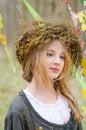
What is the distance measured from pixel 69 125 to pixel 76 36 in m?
0.39

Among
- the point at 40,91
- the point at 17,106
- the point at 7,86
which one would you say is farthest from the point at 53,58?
the point at 7,86

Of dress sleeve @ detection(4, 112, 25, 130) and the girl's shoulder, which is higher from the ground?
the girl's shoulder

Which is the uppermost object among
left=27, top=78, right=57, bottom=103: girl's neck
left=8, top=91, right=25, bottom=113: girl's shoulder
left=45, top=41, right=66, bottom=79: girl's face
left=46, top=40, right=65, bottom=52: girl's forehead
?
left=46, top=40, right=65, bottom=52: girl's forehead

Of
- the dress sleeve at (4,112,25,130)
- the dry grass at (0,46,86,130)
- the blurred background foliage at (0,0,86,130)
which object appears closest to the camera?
the dress sleeve at (4,112,25,130)

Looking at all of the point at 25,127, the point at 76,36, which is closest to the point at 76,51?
the point at 76,36

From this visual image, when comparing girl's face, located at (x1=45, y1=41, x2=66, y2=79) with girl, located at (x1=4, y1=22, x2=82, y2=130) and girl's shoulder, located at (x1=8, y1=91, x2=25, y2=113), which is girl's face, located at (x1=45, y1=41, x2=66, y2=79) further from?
girl's shoulder, located at (x1=8, y1=91, x2=25, y2=113)

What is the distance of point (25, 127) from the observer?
2.41 m

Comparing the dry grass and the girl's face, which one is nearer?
the girl's face

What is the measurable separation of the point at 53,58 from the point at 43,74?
0.08 metres

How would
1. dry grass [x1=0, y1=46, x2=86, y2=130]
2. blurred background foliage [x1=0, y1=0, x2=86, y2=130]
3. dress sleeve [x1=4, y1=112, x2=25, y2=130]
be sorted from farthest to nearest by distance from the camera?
blurred background foliage [x1=0, y1=0, x2=86, y2=130] → dry grass [x1=0, y1=46, x2=86, y2=130] → dress sleeve [x1=4, y1=112, x2=25, y2=130]

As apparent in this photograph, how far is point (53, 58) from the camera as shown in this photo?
8.05ft

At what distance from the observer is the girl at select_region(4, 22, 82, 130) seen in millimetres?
2414

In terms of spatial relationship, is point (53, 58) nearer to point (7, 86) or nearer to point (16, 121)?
point (16, 121)

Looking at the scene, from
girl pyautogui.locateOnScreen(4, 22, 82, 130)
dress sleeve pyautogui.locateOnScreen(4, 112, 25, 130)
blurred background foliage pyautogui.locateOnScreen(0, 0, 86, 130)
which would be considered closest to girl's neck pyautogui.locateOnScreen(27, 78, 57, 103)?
girl pyautogui.locateOnScreen(4, 22, 82, 130)
